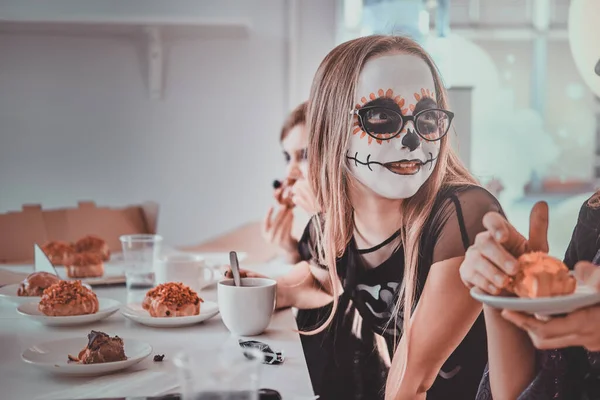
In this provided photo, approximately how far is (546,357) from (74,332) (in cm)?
77

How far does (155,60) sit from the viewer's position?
2.38m

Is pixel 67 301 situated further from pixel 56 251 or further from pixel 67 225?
pixel 67 225

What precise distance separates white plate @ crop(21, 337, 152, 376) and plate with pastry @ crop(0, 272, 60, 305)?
332 mm

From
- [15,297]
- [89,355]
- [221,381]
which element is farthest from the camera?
[15,297]

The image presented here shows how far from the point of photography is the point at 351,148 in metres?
1.08

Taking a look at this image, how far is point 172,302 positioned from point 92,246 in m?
0.67

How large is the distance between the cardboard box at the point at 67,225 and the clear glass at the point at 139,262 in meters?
0.51

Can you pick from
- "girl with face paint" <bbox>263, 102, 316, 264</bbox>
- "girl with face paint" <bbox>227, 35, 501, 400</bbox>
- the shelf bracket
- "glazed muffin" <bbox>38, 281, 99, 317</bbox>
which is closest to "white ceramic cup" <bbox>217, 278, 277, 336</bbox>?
"girl with face paint" <bbox>227, 35, 501, 400</bbox>

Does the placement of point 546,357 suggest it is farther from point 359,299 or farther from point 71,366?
point 71,366

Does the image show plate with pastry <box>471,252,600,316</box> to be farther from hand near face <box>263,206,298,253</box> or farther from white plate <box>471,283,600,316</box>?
hand near face <box>263,206,298,253</box>

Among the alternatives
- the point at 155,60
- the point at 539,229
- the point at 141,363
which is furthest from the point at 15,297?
the point at 155,60

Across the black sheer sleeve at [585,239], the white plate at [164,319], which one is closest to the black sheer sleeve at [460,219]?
the black sheer sleeve at [585,239]

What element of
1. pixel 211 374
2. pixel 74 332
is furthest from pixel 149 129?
pixel 211 374

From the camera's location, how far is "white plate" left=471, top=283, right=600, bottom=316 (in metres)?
0.77
